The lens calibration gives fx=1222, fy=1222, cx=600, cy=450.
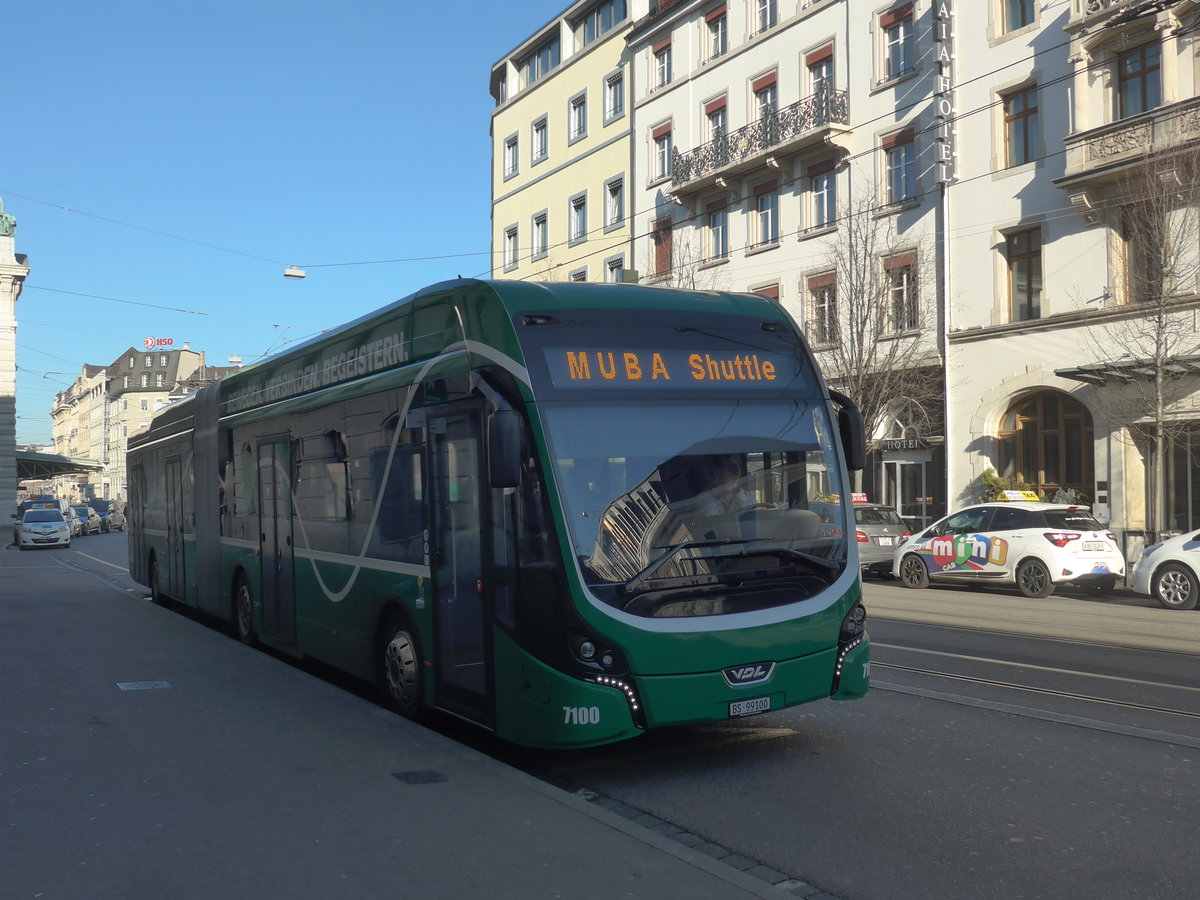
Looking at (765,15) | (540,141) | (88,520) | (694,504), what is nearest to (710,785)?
(694,504)

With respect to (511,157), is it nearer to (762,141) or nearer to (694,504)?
Answer: (762,141)

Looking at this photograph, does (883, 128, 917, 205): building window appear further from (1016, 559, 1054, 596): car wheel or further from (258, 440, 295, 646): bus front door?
(258, 440, 295, 646): bus front door

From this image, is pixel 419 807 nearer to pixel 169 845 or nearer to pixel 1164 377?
pixel 169 845

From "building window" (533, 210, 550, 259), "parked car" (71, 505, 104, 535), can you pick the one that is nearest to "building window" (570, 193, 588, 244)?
"building window" (533, 210, 550, 259)

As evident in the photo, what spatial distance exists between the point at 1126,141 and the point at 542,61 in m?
28.0

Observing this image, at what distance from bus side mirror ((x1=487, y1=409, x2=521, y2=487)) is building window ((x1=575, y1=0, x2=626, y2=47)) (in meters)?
37.6

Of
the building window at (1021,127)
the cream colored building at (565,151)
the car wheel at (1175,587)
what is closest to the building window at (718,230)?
the cream colored building at (565,151)

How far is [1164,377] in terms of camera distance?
22.2 metres

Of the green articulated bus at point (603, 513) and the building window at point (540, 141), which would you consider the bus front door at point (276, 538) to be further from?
the building window at point (540, 141)

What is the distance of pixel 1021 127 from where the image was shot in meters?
26.4

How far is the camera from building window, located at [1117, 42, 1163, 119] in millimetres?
23391

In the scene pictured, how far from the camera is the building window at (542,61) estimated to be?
4575cm

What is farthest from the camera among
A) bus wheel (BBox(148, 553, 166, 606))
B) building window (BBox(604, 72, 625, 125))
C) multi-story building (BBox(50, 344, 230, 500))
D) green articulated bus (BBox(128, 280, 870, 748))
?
multi-story building (BBox(50, 344, 230, 500))

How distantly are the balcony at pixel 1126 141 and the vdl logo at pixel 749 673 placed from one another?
19227mm
